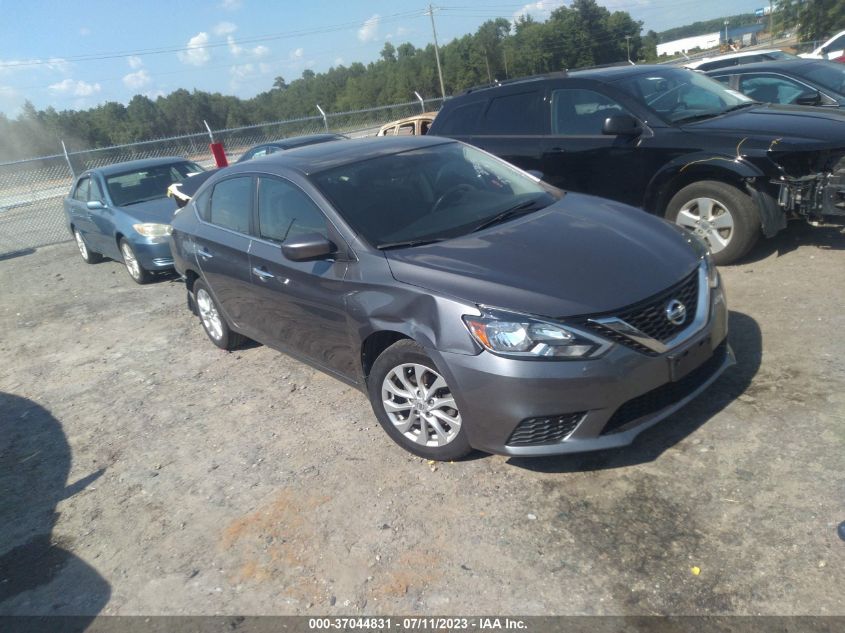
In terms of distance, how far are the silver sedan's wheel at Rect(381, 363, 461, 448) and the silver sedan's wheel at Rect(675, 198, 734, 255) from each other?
351 centimetres

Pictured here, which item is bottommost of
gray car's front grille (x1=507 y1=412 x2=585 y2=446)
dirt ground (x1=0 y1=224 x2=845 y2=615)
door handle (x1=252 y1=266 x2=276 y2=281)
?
dirt ground (x1=0 y1=224 x2=845 y2=615)

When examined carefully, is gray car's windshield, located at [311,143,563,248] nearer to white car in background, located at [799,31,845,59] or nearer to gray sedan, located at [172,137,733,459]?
gray sedan, located at [172,137,733,459]

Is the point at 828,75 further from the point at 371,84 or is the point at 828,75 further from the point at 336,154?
the point at 371,84

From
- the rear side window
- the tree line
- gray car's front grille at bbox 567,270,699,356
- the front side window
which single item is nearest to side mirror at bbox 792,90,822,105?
the front side window

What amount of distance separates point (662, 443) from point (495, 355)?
112 centimetres

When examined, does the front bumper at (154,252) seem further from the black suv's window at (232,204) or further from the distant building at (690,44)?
the distant building at (690,44)

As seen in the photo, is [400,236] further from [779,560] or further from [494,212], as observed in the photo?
[779,560]

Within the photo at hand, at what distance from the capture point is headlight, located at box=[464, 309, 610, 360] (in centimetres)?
299

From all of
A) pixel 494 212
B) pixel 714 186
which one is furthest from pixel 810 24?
pixel 494 212

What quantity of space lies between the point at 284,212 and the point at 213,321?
1.88 m

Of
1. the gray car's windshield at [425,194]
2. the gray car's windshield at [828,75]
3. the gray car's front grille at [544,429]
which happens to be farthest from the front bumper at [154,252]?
the gray car's windshield at [828,75]

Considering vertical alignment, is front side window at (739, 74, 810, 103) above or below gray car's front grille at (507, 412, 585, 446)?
above

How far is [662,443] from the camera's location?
345cm

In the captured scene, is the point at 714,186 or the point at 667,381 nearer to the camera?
the point at 667,381
